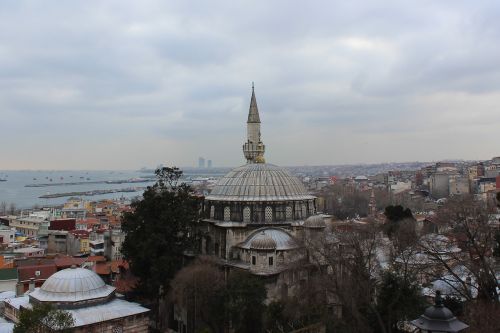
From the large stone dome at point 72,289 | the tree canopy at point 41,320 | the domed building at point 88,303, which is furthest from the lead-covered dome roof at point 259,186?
the tree canopy at point 41,320

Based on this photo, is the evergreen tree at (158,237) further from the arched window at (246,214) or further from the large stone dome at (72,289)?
the arched window at (246,214)

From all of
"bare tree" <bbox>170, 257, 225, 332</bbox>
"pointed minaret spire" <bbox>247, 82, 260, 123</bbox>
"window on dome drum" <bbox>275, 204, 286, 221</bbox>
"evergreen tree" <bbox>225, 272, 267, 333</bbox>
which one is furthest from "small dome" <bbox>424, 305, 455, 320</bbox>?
"pointed minaret spire" <bbox>247, 82, 260, 123</bbox>

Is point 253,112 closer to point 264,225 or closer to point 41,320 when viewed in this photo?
point 264,225

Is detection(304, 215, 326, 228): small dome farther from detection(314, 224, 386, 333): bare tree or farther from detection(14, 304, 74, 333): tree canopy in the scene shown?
detection(14, 304, 74, 333): tree canopy

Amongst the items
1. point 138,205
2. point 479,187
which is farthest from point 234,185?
point 479,187

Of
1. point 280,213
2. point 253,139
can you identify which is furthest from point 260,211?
point 253,139

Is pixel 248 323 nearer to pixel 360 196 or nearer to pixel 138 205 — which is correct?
pixel 138 205
